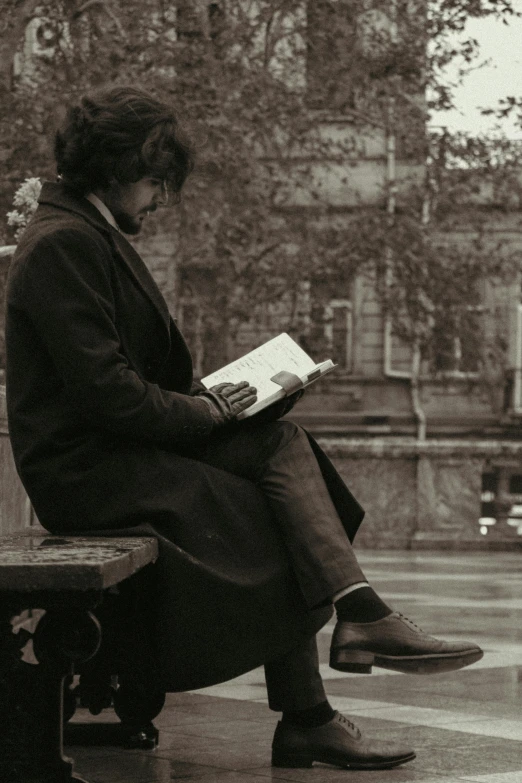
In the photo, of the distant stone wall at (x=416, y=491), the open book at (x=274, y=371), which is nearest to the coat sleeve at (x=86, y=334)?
the open book at (x=274, y=371)

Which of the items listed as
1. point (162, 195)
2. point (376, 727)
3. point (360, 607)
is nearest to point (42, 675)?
point (360, 607)

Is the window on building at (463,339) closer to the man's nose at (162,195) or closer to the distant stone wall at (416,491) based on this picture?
the distant stone wall at (416,491)

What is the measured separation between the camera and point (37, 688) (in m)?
3.03

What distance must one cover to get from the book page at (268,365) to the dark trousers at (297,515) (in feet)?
0.53

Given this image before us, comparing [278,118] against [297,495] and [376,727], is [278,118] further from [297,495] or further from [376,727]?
[297,495]

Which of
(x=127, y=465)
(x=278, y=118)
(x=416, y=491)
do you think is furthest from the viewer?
(x=416, y=491)

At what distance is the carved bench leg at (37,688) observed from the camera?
3.02 meters

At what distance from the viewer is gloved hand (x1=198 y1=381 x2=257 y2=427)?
3.80 meters

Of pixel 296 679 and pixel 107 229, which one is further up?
pixel 107 229

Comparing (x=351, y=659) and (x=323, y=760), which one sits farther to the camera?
(x=323, y=760)

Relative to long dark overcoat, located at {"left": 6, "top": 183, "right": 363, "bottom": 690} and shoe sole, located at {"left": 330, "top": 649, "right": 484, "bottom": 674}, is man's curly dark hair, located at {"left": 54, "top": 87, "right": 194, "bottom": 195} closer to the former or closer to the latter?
long dark overcoat, located at {"left": 6, "top": 183, "right": 363, "bottom": 690}

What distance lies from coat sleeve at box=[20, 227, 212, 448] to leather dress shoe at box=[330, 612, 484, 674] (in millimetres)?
684

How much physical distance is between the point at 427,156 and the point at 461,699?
13998 millimetres

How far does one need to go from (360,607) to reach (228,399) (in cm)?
60
